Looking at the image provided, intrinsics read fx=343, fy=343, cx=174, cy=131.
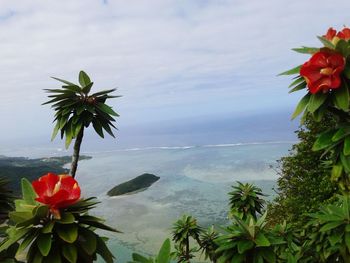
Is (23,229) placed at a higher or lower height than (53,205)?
lower

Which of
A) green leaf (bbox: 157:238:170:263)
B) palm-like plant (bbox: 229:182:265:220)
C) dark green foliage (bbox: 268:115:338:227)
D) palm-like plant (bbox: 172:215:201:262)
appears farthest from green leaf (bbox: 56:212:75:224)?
dark green foliage (bbox: 268:115:338:227)

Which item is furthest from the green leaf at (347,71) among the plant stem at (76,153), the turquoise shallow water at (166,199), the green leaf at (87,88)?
the turquoise shallow water at (166,199)

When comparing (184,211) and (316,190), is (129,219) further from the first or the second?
(316,190)

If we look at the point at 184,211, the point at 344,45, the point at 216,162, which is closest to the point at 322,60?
the point at 344,45

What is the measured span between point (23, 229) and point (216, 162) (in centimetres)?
11122

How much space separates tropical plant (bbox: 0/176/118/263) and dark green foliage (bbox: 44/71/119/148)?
3625 millimetres

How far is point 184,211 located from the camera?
188 feet

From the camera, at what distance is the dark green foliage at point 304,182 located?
22.4 metres

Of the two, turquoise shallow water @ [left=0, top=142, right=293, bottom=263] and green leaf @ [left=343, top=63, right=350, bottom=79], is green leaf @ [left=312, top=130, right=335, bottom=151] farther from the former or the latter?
turquoise shallow water @ [left=0, top=142, right=293, bottom=263]

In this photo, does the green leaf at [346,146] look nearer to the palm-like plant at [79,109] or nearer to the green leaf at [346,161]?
the green leaf at [346,161]

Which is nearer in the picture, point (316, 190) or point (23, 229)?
point (23, 229)

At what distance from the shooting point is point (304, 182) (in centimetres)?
2377

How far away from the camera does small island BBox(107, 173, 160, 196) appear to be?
76600 millimetres

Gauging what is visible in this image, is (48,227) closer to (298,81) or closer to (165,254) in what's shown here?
(165,254)
